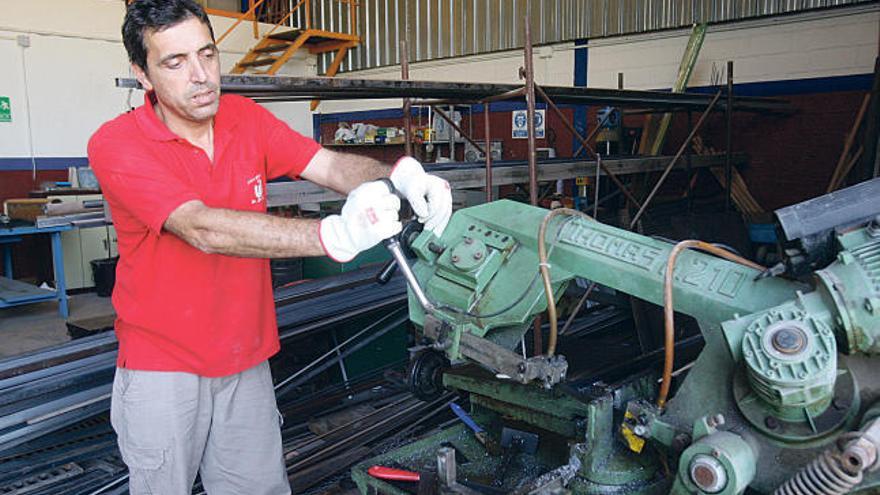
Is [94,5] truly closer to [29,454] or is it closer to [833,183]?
[29,454]

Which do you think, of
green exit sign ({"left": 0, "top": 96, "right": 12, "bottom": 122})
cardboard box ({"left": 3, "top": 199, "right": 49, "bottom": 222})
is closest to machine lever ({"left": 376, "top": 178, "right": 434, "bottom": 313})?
cardboard box ({"left": 3, "top": 199, "right": 49, "bottom": 222})

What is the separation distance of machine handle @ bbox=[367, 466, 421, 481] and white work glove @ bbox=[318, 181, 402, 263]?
715mm

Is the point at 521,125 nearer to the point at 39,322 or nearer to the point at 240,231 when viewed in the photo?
the point at 39,322

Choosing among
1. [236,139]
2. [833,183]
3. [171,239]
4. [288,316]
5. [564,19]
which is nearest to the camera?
[171,239]

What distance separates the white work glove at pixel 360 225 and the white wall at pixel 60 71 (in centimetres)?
658

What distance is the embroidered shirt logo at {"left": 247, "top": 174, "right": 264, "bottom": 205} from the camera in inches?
62.3

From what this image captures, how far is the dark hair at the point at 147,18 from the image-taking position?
139 cm

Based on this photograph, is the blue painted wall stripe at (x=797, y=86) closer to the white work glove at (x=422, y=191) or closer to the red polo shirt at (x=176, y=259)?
the white work glove at (x=422, y=191)

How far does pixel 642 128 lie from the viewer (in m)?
5.75

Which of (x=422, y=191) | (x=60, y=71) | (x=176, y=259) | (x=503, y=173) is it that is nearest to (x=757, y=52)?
(x=503, y=173)

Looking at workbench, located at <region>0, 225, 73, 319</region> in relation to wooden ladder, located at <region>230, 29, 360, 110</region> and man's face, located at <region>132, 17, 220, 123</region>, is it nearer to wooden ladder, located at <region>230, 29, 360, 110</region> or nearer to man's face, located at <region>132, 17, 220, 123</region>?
wooden ladder, located at <region>230, 29, 360, 110</region>

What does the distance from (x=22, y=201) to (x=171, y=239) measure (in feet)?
16.2

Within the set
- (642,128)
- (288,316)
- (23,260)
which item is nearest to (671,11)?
(642,128)

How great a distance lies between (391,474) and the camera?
1.69 m
